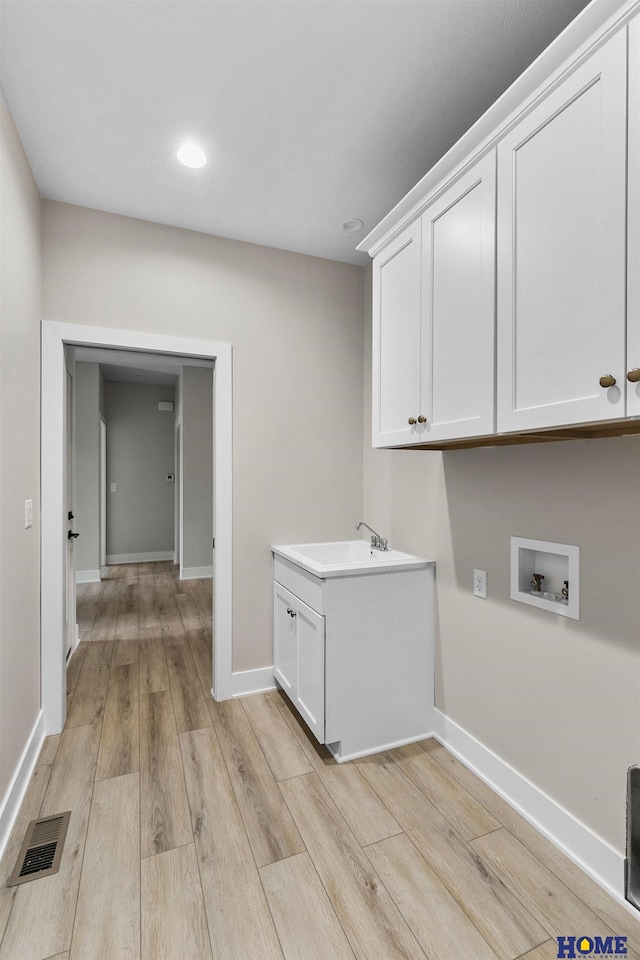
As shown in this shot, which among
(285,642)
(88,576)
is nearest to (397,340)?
(285,642)

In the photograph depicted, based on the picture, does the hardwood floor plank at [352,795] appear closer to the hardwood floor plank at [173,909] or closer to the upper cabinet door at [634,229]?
the hardwood floor plank at [173,909]

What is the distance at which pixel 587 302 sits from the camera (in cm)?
117

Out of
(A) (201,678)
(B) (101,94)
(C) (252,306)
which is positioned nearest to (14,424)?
(B) (101,94)

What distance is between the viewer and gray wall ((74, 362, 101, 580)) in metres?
5.56

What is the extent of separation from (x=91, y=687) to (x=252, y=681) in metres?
0.99

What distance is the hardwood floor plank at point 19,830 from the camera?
1.41 meters

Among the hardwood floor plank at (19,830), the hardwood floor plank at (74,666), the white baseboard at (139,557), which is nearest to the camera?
the hardwood floor plank at (19,830)

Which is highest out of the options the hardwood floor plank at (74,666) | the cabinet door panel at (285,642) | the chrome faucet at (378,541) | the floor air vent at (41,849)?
the chrome faucet at (378,541)

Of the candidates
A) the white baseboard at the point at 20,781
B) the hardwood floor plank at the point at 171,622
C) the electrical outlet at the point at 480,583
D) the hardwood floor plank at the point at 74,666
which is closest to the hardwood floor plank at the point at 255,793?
the white baseboard at the point at 20,781

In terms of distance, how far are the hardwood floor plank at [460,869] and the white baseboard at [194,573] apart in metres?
4.20

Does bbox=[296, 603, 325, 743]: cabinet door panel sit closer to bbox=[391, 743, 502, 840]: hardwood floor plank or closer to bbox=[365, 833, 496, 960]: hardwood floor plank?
bbox=[391, 743, 502, 840]: hardwood floor plank

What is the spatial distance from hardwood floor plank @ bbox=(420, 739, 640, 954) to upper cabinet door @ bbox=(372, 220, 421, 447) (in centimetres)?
144

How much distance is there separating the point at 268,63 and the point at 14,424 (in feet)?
5.21

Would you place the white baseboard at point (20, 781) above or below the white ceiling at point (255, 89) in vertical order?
below
